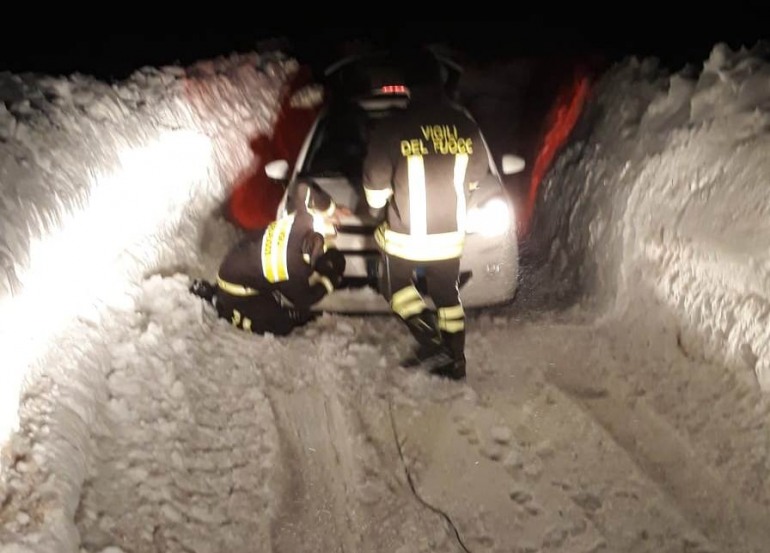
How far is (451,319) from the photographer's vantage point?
496 centimetres

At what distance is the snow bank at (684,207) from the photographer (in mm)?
4234

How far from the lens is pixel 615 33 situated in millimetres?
9141

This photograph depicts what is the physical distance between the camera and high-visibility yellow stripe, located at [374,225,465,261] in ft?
16.0

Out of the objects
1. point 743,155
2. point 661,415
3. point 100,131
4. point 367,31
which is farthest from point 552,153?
point 367,31

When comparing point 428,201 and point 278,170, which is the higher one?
point 428,201

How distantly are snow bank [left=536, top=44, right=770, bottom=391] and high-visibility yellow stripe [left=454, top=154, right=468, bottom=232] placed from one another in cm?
136

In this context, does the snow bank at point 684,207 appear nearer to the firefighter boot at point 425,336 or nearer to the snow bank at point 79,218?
the firefighter boot at point 425,336

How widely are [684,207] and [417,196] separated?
1.78m

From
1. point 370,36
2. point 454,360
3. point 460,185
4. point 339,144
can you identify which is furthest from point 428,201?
point 370,36

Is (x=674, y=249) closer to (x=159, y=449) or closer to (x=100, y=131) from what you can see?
(x=159, y=449)

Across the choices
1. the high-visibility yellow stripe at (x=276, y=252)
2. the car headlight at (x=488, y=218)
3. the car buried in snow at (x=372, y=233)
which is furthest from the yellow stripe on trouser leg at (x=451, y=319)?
the high-visibility yellow stripe at (x=276, y=252)

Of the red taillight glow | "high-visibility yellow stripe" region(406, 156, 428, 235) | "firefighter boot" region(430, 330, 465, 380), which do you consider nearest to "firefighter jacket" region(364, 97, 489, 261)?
"high-visibility yellow stripe" region(406, 156, 428, 235)

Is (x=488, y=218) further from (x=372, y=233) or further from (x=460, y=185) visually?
(x=372, y=233)

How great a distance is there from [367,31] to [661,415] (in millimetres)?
9199
